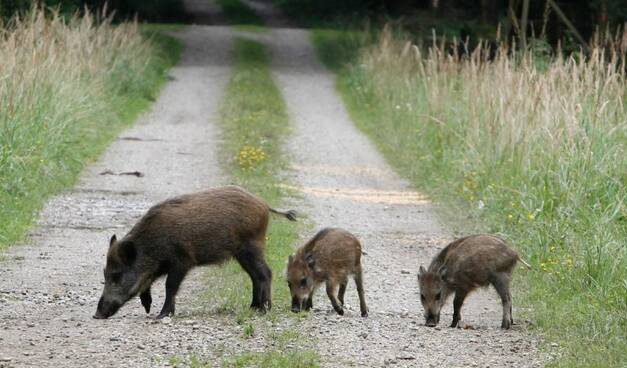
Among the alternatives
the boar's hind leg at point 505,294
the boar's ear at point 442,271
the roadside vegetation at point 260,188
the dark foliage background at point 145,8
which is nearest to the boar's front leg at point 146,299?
the roadside vegetation at point 260,188

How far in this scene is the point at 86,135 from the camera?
840 inches

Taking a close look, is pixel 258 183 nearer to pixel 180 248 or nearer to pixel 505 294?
pixel 180 248

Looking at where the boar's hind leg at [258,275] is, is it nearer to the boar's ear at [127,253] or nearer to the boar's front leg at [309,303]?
the boar's front leg at [309,303]

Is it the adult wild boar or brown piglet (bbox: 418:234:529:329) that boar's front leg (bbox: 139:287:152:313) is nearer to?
the adult wild boar

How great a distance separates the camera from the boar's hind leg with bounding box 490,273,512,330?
33.1ft

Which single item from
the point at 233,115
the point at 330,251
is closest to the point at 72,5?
the point at 233,115

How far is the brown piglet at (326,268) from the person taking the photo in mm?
10562

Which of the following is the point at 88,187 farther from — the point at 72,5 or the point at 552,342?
the point at 72,5

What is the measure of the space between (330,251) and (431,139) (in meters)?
10.3

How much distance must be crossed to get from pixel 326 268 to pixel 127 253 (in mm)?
1669

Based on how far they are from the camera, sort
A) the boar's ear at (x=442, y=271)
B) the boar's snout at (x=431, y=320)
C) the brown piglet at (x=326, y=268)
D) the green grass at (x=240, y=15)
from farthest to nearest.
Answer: the green grass at (x=240, y=15) < the brown piglet at (x=326, y=268) < the boar's ear at (x=442, y=271) < the boar's snout at (x=431, y=320)

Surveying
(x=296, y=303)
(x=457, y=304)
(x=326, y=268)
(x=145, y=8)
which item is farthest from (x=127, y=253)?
(x=145, y=8)

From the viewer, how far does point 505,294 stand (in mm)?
10195

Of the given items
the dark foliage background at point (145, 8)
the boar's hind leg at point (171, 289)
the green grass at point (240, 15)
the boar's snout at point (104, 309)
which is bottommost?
the green grass at point (240, 15)
